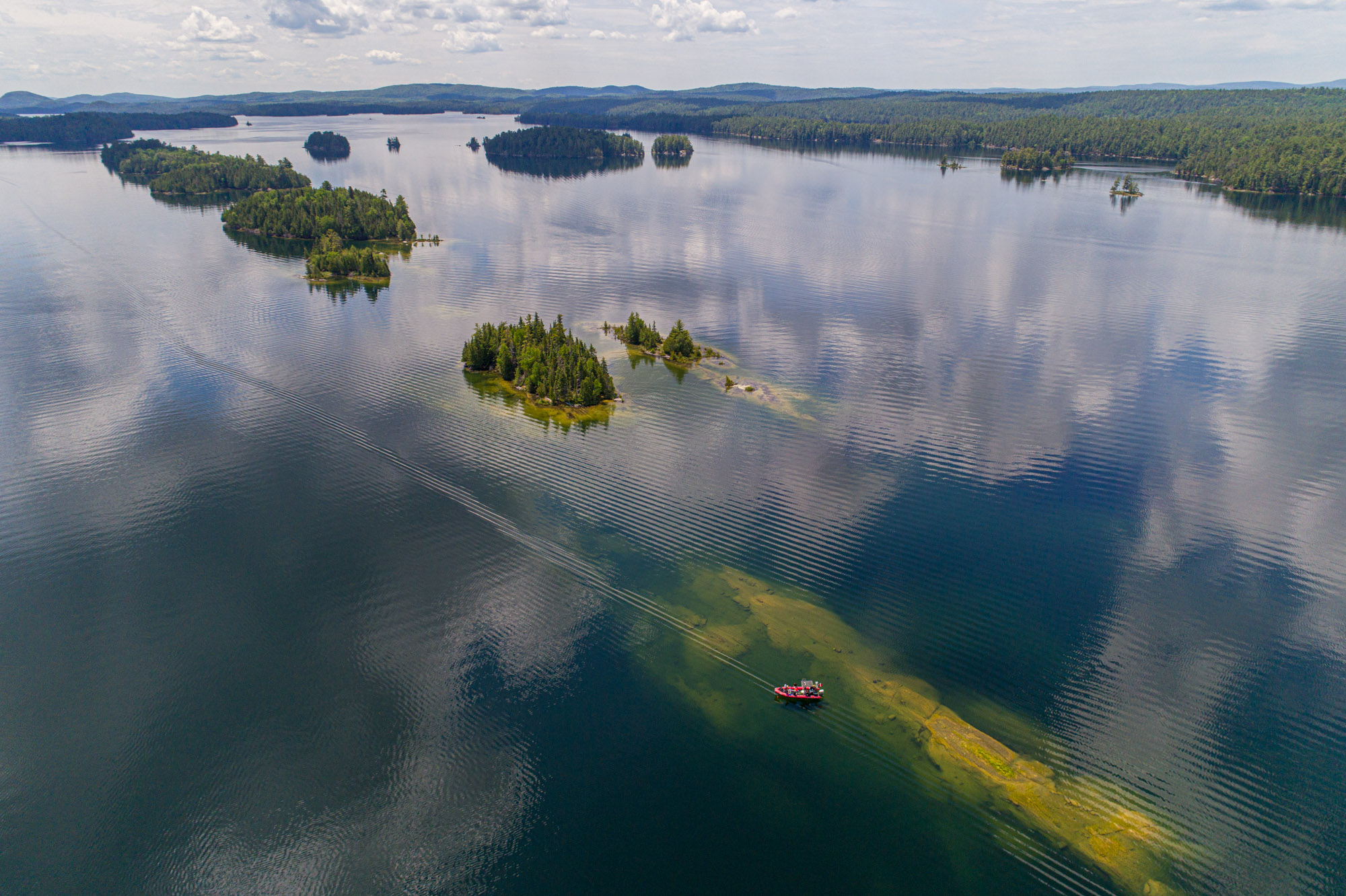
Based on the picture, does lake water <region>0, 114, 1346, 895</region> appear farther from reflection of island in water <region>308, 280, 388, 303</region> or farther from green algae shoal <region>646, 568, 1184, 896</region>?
reflection of island in water <region>308, 280, 388, 303</region>

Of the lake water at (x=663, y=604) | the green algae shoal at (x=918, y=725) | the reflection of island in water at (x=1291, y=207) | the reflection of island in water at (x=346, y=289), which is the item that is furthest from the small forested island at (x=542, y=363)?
the reflection of island in water at (x=1291, y=207)

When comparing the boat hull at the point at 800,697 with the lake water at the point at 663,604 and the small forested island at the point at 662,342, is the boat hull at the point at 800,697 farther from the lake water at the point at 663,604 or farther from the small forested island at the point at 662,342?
the small forested island at the point at 662,342

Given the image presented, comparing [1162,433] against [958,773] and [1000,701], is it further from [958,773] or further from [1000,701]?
[958,773]

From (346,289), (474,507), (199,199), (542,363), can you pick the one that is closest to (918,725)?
(474,507)

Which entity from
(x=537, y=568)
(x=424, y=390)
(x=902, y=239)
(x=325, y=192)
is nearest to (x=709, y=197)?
(x=902, y=239)

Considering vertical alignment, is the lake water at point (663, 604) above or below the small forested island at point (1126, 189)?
below

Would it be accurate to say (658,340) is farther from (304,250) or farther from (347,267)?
(304,250)
